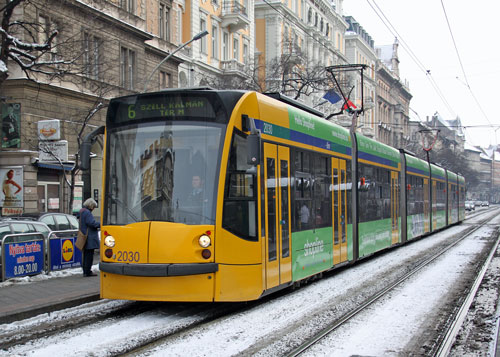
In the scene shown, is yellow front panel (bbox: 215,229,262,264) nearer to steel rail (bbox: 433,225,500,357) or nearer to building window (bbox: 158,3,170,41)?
steel rail (bbox: 433,225,500,357)

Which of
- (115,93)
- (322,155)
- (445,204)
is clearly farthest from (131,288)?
(445,204)

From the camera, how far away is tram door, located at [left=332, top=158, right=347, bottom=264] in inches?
523

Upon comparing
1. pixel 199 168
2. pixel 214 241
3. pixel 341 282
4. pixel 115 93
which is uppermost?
pixel 115 93

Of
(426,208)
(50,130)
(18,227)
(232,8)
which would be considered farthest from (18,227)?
(232,8)

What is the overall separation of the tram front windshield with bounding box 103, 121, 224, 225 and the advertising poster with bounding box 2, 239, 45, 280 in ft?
13.0

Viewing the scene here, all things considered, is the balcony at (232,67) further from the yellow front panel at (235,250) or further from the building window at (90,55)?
the yellow front panel at (235,250)

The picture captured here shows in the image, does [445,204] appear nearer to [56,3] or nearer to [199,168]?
[56,3]

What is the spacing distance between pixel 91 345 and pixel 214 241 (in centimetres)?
217

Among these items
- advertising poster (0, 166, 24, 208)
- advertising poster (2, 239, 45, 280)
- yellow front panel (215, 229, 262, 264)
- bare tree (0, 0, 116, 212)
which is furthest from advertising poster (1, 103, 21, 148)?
yellow front panel (215, 229, 262, 264)

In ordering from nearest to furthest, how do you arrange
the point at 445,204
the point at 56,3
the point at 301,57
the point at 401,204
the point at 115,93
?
the point at 401,204, the point at 56,3, the point at 115,93, the point at 445,204, the point at 301,57

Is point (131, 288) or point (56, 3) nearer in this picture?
point (131, 288)

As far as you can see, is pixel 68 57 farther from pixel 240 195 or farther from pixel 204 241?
pixel 204 241

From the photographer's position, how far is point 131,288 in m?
8.91

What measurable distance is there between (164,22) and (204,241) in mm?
30961
